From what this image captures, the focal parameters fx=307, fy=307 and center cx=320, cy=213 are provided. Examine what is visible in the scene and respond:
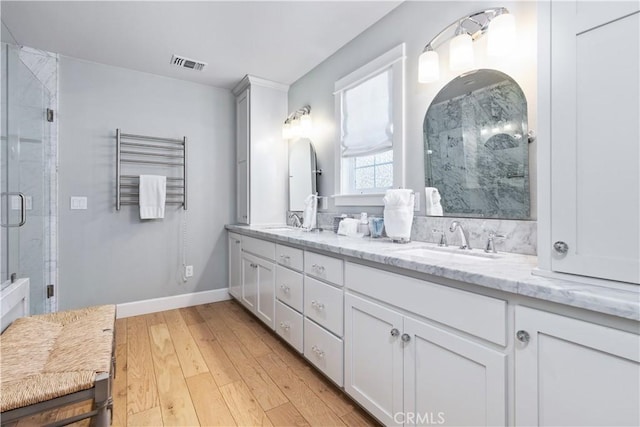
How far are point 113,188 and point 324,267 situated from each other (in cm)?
229

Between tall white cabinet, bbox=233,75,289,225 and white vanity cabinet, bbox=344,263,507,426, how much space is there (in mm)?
1819

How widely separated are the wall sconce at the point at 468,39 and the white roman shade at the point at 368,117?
37 cm

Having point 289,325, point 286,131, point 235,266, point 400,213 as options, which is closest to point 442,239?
point 400,213

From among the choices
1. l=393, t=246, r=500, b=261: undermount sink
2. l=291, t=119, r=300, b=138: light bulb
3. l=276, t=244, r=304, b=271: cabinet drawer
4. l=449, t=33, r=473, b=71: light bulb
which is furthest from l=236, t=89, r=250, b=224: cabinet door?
l=449, t=33, r=473, b=71: light bulb

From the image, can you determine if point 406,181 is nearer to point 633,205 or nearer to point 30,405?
point 633,205

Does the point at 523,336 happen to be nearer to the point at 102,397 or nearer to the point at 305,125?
the point at 102,397

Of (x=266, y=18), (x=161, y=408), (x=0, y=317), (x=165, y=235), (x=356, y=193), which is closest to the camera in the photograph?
(x=0, y=317)

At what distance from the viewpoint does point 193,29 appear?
2227 millimetres

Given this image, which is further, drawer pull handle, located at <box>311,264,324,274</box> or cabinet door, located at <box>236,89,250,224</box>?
cabinet door, located at <box>236,89,250,224</box>

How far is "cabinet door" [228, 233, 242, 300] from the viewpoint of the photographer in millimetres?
2980

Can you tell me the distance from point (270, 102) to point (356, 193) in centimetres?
153

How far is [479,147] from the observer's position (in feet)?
5.08

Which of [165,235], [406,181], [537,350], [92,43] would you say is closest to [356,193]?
[406,181]

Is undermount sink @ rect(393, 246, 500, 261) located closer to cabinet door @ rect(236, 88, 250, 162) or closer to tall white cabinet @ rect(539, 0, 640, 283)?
tall white cabinet @ rect(539, 0, 640, 283)
